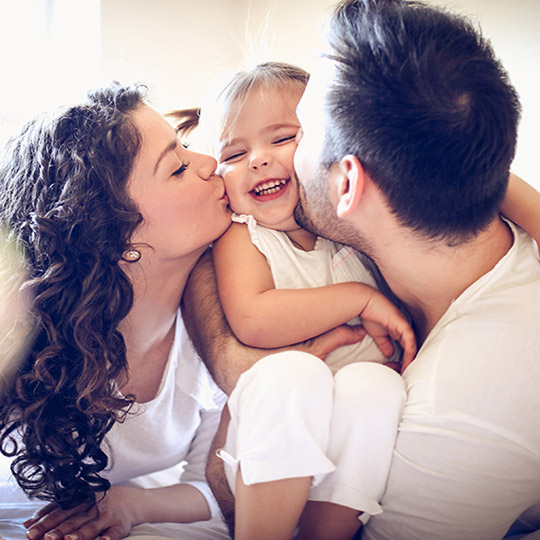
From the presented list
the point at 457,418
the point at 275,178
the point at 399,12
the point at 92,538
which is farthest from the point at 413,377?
the point at 92,538

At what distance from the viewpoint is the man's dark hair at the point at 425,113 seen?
0.98m

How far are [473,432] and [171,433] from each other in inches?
32.0

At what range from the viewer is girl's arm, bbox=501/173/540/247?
3.76 feet

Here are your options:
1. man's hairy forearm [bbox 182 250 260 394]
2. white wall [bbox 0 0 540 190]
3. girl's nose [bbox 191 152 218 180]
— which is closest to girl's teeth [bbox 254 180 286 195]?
girl's nose [bbox 191 152 218 180]

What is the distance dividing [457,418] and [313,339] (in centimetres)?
35

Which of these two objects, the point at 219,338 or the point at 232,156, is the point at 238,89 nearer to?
the point at 232,156

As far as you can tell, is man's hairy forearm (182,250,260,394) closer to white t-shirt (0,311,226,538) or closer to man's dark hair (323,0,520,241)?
white t-shirt (0,311,226,538)

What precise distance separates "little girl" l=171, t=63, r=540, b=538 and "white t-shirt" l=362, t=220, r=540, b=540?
0.05m

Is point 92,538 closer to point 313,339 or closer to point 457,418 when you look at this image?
point 313,339

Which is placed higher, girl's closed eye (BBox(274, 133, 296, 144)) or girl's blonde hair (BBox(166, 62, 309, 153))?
girl's blonde hair (BBox(166, 62, 309, 153))

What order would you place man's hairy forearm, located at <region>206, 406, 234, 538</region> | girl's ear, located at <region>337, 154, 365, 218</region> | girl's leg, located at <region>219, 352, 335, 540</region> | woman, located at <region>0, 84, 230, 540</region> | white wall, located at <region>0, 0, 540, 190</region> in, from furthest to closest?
white wall, located at <region>0, 0, 540, 190</region>
man's hairy forearm, located at <region>206, 406, 234, 538</region>
woman, located at <region>0, 84, 230, 540</region>
girl's ear, located at <region>337, 154, 365, 218</region>
girl's leg, located at <region>219, 352, 335, 540</region>

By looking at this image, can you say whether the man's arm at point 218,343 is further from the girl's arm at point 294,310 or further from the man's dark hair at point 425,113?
the man's dark hair at point 425,113

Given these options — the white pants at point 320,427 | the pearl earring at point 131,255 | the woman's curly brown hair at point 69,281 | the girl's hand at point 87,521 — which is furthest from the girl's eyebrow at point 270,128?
the girl's hand at point 87,521

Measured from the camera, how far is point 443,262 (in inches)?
44.4
